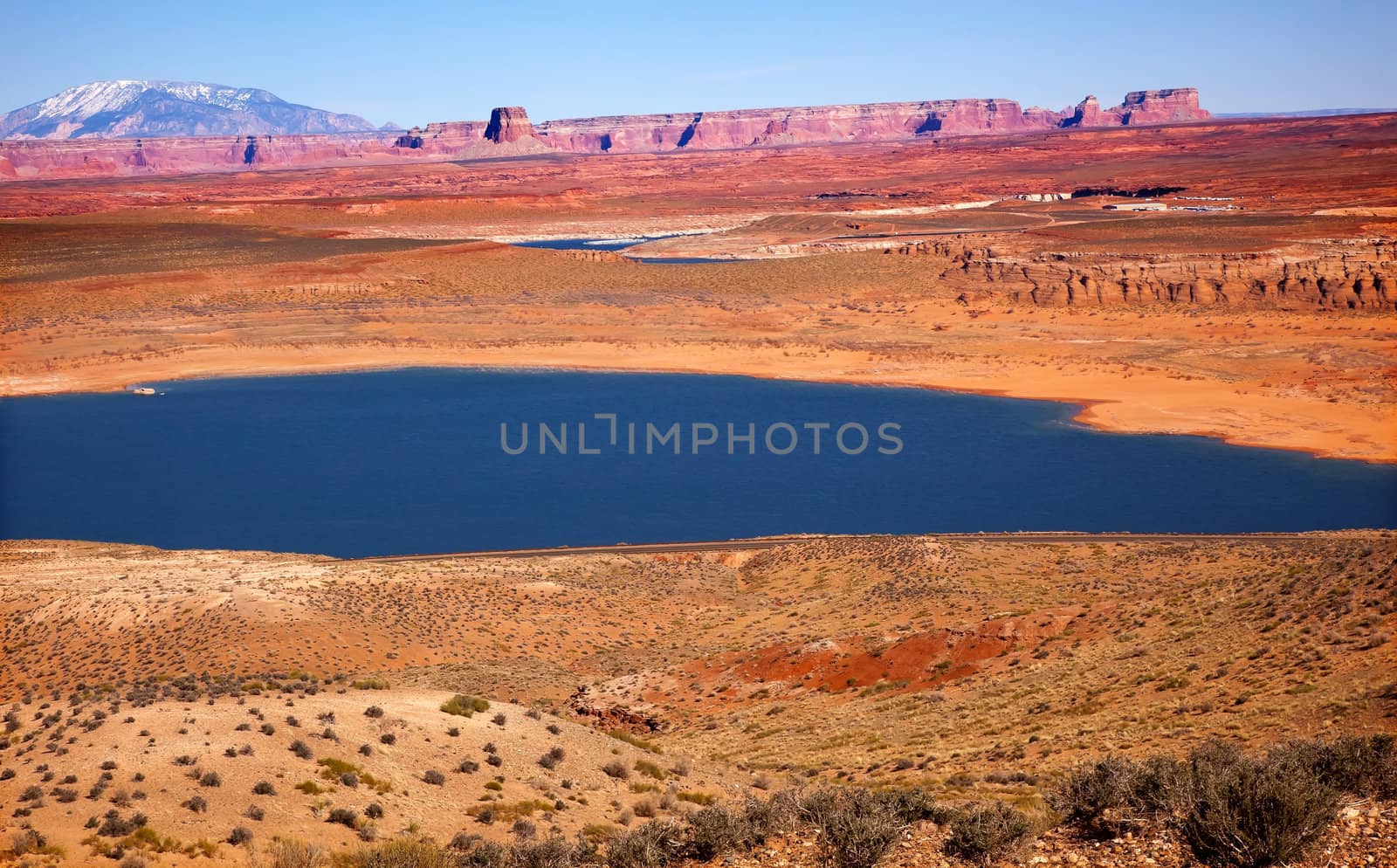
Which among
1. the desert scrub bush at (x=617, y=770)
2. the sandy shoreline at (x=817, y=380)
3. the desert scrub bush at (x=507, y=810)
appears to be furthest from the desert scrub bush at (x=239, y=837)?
the sandy shoreline at (x=817, y=380)

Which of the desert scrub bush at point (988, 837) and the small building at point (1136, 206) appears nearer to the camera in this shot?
the desert scrub bush at point (988, 837)

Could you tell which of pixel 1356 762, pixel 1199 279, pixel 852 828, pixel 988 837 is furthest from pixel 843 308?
pixel 988 837

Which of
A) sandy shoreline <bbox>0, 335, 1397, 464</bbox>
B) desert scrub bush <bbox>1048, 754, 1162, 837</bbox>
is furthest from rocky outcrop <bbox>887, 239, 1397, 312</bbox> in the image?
desert scrub bush <bbox>1048, 754, 1162, 837</bbox>

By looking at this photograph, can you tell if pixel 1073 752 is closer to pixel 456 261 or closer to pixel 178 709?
pixel 178 709

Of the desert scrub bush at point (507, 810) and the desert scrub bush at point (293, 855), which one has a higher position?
the desert scrub bush at point (293, 855)

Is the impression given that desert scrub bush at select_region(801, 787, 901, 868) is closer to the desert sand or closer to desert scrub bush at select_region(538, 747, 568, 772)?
desert scrub bush at select_region(538, 747, 568, 772)

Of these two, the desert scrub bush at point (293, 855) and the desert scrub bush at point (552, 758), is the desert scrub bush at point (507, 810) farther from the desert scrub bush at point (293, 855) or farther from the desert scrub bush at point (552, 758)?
the desert scrub bush at point (293, 855)
